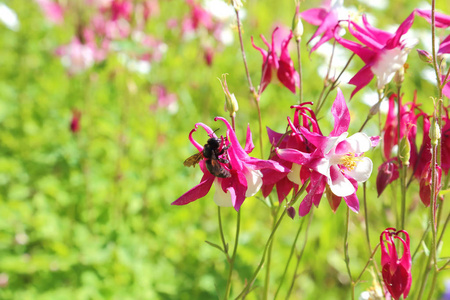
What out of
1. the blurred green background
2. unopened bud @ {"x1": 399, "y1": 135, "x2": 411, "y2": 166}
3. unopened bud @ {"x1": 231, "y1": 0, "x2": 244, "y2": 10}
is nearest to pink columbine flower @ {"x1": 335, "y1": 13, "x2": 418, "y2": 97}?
unopened bud @ {"x1": 399, "y1": 135, "x2": 411, "y2": 166}

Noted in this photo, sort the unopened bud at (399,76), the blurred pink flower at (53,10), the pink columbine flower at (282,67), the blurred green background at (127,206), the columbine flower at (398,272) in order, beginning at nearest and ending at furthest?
the columbine flower at (398,272) → the unopened bud at (399,76) → the pink columbine flower at (282,67) → the blurred green background at (127,206) → the blurred pink flower at (53,10)

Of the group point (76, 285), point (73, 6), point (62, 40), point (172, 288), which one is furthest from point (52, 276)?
point (62, 40)

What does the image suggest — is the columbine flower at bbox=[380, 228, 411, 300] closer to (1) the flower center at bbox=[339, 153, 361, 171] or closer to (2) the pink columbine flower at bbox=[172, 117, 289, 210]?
(1) the flower center at bbox=[339, 153, 361, 171]

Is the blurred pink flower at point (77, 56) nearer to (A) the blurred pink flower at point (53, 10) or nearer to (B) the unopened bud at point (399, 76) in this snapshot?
(A) the blurred pink flower at point (53, 10)

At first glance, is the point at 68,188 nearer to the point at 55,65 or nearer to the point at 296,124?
the point at 55,65

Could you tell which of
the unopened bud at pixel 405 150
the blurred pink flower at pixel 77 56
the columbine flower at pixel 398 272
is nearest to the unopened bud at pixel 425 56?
the unopened bud at pixel 405 150

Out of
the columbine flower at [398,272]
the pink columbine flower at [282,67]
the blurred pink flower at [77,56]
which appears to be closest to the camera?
the columbine flower at [398,272]
